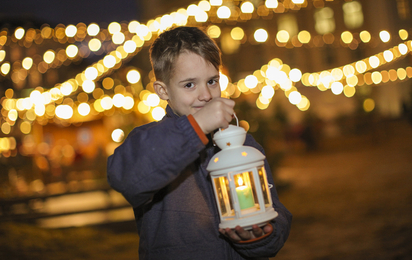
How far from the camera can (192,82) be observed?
160 centimetres

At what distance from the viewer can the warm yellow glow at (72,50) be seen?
33.9 feet

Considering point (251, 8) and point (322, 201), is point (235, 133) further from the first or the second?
point (251, 8)

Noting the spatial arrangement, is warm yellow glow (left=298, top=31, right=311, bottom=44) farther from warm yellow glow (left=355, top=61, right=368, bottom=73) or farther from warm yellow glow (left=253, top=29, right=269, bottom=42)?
warm yellow glow (left=355, top=61, right=368, bottom=73)

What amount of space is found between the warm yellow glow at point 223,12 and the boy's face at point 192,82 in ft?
31.0

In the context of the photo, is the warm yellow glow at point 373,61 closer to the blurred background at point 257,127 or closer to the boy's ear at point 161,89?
the blurred background at point 257,127

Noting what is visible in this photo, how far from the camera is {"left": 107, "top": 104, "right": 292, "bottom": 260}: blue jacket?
126cm

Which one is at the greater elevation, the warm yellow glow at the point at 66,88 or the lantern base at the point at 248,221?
the warm yellow glow at the point at 66,88

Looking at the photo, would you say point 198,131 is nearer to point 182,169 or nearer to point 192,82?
point 182,169

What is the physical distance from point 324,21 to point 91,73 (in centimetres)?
1727

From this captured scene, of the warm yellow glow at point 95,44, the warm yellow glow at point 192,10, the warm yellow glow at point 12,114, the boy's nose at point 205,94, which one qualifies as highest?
the warm yellow glow at point 192,10

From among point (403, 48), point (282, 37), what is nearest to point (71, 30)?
point (282, 37)

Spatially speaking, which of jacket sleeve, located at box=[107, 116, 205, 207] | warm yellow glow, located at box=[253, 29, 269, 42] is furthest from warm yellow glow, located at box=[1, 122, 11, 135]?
jacket sleeve, located at box=[107, 116, 205, 207]

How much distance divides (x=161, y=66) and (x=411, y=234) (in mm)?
5187

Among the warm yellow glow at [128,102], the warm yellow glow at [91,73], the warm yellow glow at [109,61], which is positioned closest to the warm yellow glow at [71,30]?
the warm yellow glow at [109,61]
